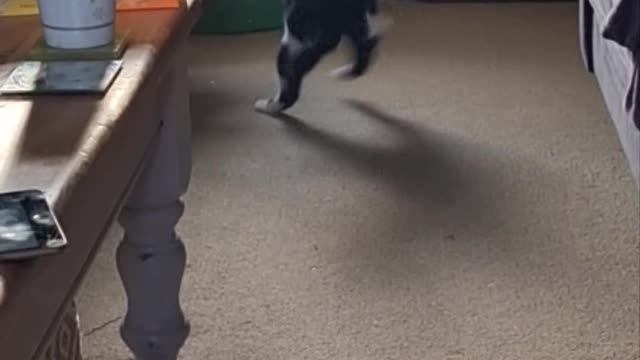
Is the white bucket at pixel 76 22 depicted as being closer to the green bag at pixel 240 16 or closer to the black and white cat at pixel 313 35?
the black and white cat at pixel 313 35

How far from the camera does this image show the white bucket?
1021mm

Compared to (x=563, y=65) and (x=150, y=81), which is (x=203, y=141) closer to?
(x=563, y=65)

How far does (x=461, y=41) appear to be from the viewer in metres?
3.30

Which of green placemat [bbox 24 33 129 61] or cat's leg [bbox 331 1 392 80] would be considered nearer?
green placemat [bbox 24 33 129 61]

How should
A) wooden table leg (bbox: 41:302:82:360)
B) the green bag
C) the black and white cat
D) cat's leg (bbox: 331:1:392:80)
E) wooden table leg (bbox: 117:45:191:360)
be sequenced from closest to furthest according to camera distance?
wooden table leg (bbox: 41:302:82:360), wooden table leg (bbox: 117:45:191:360), the black and white cat, cat's leg (bbox: 331:1:392:80), the green bag

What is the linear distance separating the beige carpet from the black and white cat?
0.08 m

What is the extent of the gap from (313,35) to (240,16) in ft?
2.42

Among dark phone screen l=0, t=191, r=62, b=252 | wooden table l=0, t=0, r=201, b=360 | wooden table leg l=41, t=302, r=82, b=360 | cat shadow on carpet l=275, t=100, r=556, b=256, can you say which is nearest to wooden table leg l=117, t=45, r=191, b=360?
wooden table l=0, t=0, r=201, b=360

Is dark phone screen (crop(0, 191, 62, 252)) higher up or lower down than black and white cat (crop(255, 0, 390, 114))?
higher up

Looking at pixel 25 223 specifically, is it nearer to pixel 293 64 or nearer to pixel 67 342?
pixel 67 342

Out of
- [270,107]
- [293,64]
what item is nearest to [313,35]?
[293,64]

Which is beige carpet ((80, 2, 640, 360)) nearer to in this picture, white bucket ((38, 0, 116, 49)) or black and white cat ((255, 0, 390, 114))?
black and white cat ((255, 0, 390, 114))

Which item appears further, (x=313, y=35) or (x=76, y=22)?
(x=313, y=35)

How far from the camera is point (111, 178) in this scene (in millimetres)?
936
